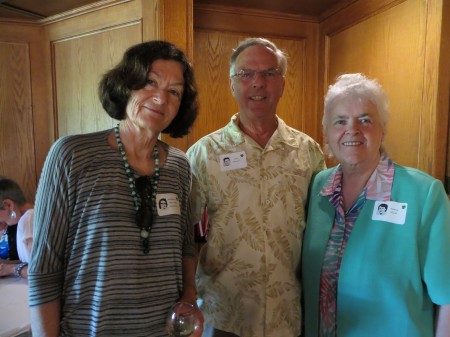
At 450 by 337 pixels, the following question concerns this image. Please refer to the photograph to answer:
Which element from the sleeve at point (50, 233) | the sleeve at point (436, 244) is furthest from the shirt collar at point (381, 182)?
the sleeve at point (50, 233)

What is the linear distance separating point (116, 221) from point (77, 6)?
169cm

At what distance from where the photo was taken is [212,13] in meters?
2.27

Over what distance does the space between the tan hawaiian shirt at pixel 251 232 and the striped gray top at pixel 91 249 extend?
0.42 meters

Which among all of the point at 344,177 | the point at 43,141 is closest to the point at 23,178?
the point at 43,141

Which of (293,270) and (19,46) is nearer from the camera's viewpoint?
(293,270)

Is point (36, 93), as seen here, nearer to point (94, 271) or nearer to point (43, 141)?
point (43, 141)

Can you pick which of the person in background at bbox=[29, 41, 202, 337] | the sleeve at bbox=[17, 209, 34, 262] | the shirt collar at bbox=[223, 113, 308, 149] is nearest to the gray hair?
the shirt collar at bbox=[223, 113, 308, 149]

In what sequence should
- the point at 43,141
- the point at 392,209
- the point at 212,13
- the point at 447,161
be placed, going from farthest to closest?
the point at 43,141, the point at 212,13, the point at 447,161, the point at 392,209

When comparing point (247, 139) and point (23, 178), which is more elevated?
point (247, 139)

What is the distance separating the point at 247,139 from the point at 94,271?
775 mm

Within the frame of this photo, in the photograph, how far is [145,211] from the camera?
1019mm

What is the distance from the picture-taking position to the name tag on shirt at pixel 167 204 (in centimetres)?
106

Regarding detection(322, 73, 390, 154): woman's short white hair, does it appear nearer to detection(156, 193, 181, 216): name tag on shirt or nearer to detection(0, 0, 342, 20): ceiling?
detection(156, 193, 181, 216): name tag on shirt

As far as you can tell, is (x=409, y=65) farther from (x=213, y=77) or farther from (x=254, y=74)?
(x=213, y=77)
